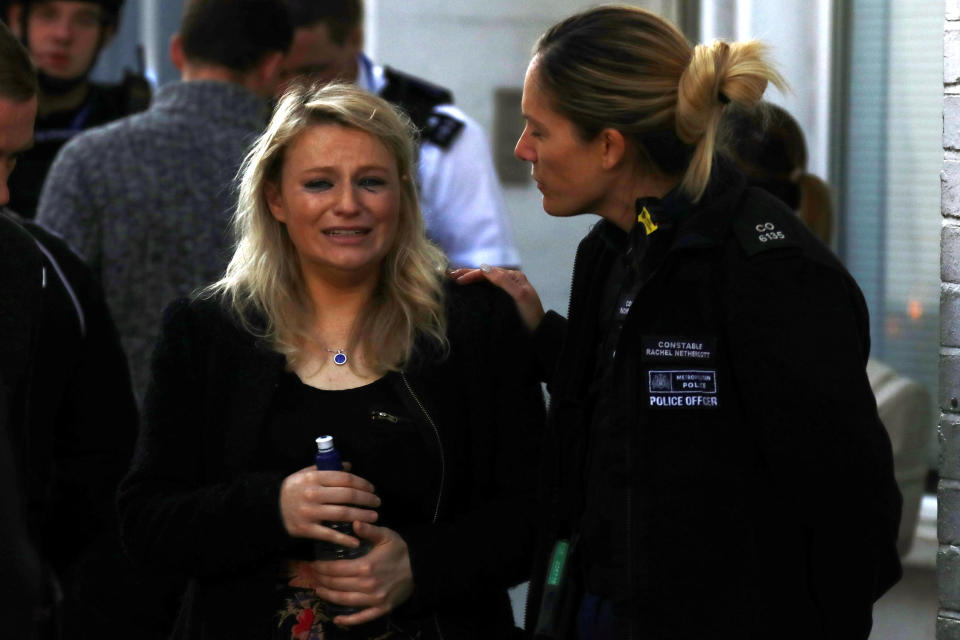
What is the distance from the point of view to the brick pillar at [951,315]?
2824mm

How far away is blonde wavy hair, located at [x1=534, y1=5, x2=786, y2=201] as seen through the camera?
2654 mm

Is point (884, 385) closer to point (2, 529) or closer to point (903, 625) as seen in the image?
point (903, 625)

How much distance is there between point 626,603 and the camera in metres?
2.54

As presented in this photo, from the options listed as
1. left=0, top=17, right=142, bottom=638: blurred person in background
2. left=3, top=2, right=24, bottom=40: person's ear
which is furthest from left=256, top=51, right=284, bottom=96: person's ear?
left=0, top=17, right=142, bottom=638: blurred person in background

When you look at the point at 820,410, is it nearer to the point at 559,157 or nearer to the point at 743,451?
the point at 743,451

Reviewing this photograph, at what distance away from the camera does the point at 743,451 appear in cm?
252

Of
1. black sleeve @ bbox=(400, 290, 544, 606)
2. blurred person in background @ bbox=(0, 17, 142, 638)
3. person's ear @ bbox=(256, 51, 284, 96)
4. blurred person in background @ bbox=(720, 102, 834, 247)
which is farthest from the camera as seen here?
person's ear @ bbox=(256, 51, 284, 96)

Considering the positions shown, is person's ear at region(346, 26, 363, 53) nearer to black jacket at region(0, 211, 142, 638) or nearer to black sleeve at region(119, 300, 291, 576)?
black jacket at region(0, 211, 142, 638)

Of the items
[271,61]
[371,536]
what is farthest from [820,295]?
[271,61]

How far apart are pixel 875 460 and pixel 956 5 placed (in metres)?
0.92

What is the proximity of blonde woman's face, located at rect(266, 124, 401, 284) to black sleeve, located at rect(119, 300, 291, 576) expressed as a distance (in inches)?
10.7

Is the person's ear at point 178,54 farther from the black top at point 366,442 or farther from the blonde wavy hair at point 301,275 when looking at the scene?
the black top at point 366,442

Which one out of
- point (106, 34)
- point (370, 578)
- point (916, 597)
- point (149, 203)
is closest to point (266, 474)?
point (370, 578)

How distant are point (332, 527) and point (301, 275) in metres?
0.61
